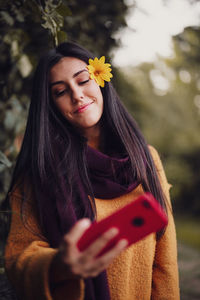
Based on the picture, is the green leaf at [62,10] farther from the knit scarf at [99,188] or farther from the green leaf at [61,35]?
the knit scarf at [99,188]

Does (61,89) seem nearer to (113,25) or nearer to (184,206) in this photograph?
(113,25)

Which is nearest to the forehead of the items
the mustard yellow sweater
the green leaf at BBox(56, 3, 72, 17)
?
the green leaf at BBox(56, 3, 72, 17)

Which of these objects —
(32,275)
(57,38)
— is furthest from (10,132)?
(32,275)

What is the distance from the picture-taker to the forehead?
1.39 meters

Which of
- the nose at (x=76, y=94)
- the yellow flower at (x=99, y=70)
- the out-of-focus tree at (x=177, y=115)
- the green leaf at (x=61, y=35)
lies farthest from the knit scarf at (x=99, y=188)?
the out-of-focus tree at (x=177, y=115)

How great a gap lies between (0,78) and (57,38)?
1.89 feet

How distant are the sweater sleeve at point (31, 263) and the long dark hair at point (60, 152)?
0.22 feet

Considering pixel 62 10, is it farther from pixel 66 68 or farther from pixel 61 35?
pixel 66 68

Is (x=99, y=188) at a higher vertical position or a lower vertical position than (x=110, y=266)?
higher

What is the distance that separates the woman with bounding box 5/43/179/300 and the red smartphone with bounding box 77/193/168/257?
38cm

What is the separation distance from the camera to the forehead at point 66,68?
1394 millimetres

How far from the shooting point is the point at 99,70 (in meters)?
1.44

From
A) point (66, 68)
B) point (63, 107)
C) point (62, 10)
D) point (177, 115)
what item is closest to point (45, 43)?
point (62, 10)

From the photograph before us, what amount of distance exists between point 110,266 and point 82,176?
472 mm
